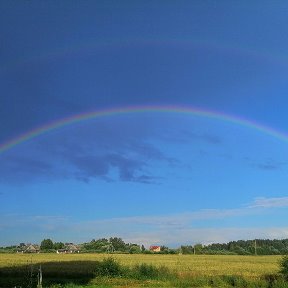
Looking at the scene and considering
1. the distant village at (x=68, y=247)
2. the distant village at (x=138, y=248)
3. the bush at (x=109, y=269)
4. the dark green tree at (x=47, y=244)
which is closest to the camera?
the bush at (x=109, y=269)

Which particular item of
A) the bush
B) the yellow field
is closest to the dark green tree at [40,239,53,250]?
the yellow field

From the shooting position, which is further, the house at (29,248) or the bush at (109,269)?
the house at (29,248)

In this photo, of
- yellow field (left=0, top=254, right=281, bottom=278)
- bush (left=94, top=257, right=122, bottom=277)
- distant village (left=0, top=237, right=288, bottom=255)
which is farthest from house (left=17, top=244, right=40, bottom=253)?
bush (left=94, top=257, right=122, bottom=277)

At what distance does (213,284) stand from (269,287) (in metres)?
4.92

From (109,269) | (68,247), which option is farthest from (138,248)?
(109,269)

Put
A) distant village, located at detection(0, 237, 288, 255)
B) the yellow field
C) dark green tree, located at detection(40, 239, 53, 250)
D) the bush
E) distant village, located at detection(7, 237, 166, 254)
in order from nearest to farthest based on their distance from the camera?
1. the bush
2. the yellow field
3. distant village, located at detection(0, 237, 288, 255)
4. distant village, located at detection(7, 237, 166, 254)
5. dark green tree, located at detection(40, 239, 53, 250)

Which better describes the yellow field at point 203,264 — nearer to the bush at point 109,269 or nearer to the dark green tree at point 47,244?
the bush at point 109,269

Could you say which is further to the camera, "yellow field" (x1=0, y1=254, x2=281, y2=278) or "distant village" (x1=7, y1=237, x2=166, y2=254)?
"distant village" (x1=7, y1=237, x2=166, y2=254)

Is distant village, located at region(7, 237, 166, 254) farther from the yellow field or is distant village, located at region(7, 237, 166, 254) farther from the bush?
the bush

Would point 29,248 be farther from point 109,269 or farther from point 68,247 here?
point 109,269

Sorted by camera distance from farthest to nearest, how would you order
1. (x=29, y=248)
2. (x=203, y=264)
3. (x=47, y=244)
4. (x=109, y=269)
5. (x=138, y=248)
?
(x=47, y=244), (x=29, y=248), (x=138, y=248), (x=203, y=264), (x=109, y=269)

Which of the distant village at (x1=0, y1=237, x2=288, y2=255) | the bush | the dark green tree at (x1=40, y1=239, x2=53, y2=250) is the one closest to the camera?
the bush

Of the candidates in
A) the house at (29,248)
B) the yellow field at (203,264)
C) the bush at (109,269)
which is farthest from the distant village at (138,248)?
the bush at (109,269)

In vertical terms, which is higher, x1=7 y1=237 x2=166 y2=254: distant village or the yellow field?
x1=7 y1=237 x2=166 y2=254: distant village
